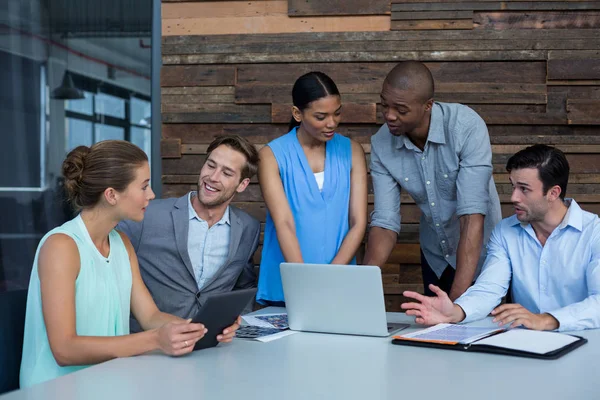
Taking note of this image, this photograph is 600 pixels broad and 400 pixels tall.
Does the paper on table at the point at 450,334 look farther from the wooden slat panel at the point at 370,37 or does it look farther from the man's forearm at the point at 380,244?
the wooden slat panel at the point at 370,37

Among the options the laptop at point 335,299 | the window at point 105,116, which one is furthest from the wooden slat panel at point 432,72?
the laptop at point 335,299

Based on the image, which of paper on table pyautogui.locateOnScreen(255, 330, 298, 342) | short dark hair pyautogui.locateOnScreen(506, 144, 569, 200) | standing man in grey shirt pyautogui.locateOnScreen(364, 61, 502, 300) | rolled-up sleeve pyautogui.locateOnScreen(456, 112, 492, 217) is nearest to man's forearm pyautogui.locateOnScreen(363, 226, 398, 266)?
standing man in grey shirt pyautogui.locateOnScreen(364, 61, 502, 300)

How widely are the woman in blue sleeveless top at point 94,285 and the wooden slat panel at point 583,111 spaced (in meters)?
2.62

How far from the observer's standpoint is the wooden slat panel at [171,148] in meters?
4.36

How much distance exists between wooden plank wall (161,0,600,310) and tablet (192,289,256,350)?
2.23m

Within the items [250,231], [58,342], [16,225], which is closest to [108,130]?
[16,225]

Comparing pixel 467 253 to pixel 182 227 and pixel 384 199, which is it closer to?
pixel 384 199

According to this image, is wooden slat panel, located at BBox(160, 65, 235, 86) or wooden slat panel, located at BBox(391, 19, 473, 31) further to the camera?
wooden slat panel, located at BBox(160, 65, 235, 86)

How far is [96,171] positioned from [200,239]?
2.55 feet

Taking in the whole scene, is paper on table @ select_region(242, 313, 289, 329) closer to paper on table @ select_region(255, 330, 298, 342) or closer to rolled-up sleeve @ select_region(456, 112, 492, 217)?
paper on table @ select_region(255, 330, 298, 342)

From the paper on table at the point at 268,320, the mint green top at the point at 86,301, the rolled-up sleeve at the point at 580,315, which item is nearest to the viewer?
the mint green top at the point at 86,301

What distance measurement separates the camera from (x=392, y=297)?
168 inches

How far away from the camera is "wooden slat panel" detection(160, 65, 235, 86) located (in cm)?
434

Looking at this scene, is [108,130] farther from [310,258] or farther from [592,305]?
[592,305]
